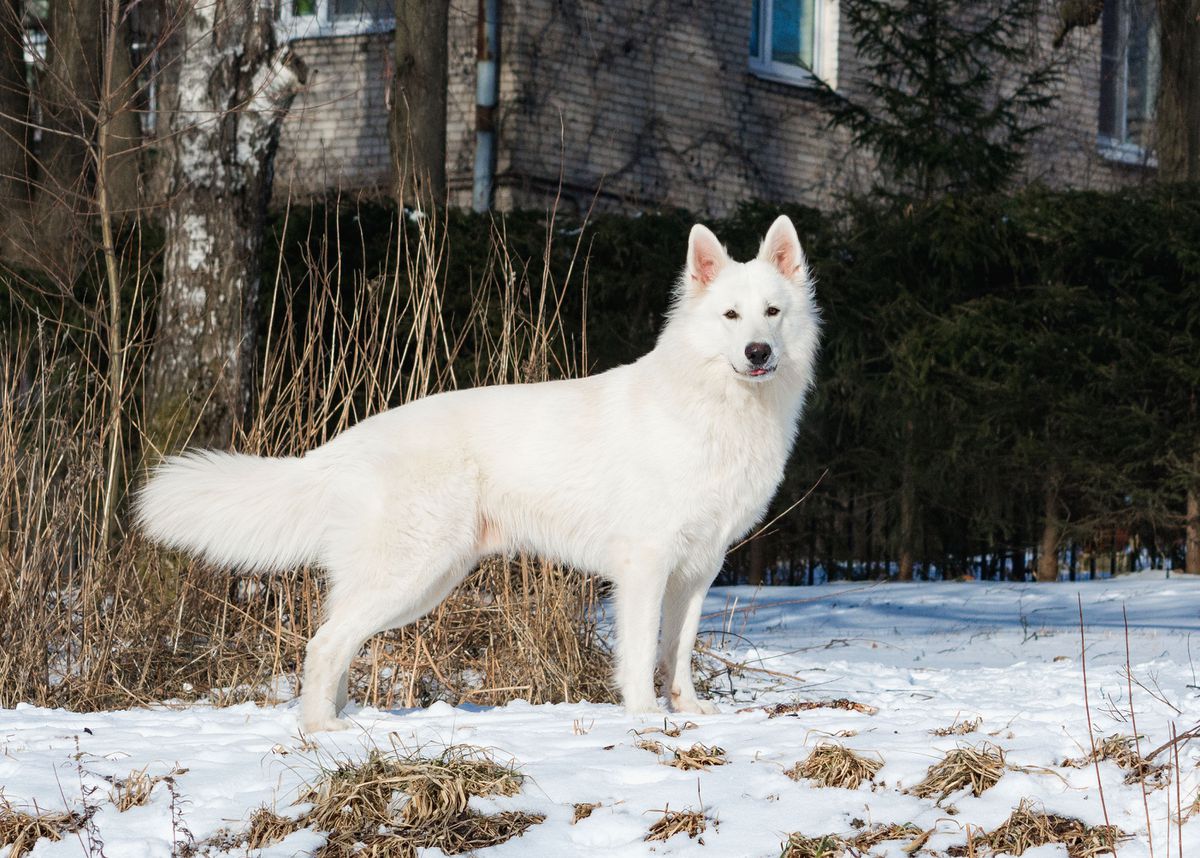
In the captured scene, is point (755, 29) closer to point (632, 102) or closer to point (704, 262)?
point (632, 102)

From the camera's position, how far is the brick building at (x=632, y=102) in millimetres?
14602

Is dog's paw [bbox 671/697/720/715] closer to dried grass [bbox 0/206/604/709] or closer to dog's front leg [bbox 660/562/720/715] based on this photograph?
dog's front leg [bbox 660/562/720/715]

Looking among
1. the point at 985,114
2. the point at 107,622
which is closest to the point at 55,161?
the point at 107,622

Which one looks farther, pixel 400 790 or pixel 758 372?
pixel 758 372

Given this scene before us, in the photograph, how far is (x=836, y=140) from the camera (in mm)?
16875

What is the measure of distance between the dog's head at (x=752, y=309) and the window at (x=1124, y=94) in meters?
15.2

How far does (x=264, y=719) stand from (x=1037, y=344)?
5.56m

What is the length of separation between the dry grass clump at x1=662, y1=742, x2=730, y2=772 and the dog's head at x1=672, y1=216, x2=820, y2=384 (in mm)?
1389

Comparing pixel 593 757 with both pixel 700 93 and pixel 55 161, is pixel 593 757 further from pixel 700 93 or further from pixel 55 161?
pixel 700 93

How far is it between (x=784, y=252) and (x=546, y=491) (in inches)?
49.2

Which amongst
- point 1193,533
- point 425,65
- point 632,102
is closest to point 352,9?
point 632,102

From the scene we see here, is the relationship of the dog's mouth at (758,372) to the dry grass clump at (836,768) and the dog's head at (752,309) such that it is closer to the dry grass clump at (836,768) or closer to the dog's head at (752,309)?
the dog's head at (752,309)

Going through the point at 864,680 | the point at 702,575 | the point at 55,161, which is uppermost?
the point at 55,161

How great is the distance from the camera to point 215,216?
649 centimetres
